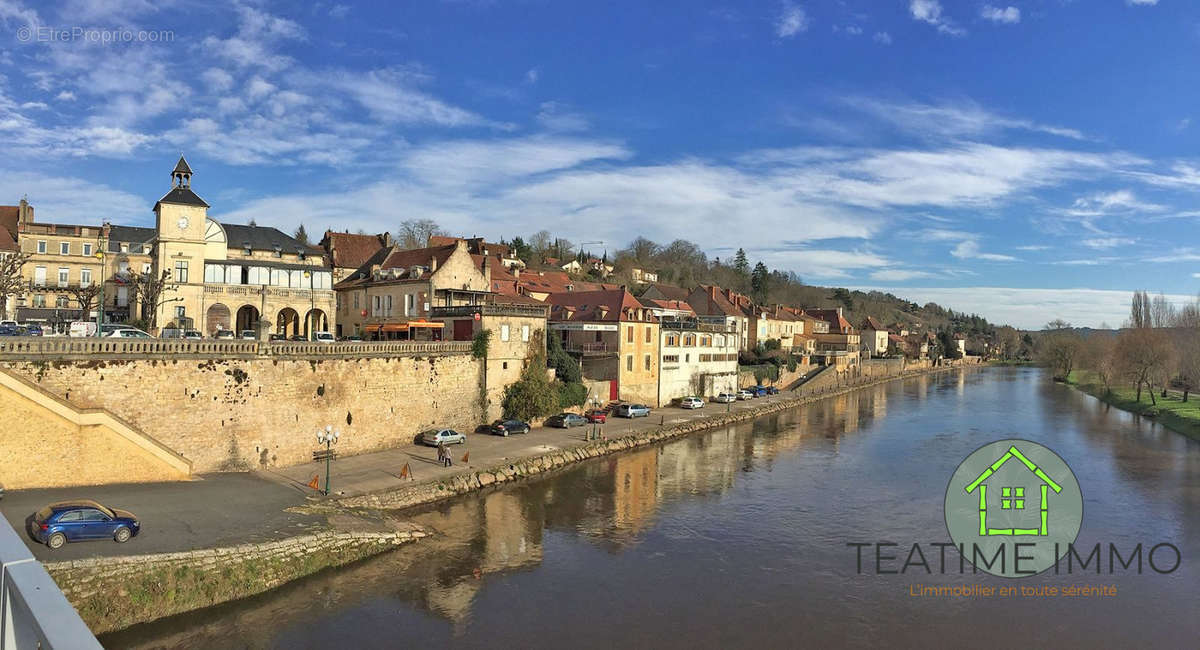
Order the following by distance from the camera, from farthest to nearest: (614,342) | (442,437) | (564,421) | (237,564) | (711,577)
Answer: (614,342)
(564,421)
(442,437)
(711,577)
(237,564)

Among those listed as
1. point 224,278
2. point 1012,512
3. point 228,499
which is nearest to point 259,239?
point 224,278

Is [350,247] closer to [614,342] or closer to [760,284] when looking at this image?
[614,342]

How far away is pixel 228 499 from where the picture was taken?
66.1ft

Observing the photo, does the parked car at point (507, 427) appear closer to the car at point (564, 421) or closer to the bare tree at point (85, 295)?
the car at point (564, 421)

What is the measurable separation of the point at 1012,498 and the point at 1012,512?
5.13ft

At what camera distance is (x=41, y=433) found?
62.8ft

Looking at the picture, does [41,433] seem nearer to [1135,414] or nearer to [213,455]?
[213,455]

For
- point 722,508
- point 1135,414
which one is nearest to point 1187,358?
point 1135,414

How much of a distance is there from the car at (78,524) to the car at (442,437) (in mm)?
14126

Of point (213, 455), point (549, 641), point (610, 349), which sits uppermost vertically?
point (610, 349)

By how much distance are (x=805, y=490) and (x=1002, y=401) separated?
46.9 meters

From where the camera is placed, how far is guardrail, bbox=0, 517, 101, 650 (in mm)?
2143

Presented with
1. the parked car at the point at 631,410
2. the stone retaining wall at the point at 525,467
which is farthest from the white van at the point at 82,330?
the parked car at the point at 631,410

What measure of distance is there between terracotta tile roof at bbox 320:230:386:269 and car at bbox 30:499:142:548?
34039mm
